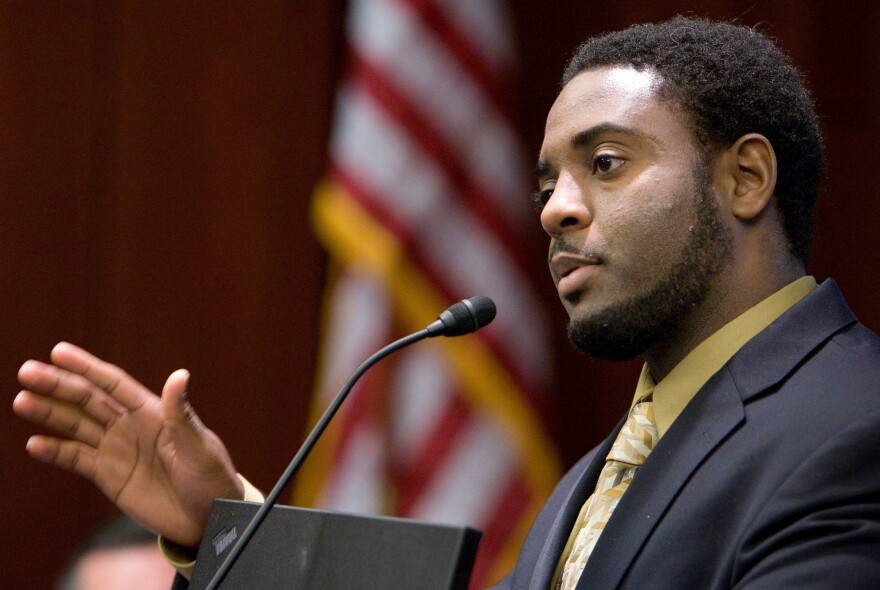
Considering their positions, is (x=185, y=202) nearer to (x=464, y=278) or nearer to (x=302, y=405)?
(x=302, y=405)

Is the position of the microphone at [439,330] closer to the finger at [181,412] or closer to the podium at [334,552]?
the podium at [334,552]

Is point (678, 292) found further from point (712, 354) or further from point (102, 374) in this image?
point (102, 374)

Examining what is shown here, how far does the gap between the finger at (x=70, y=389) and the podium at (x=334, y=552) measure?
0.32m

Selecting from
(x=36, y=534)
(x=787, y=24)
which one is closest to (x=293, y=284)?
(x=36, y=534)

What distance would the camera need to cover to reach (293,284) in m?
3.31

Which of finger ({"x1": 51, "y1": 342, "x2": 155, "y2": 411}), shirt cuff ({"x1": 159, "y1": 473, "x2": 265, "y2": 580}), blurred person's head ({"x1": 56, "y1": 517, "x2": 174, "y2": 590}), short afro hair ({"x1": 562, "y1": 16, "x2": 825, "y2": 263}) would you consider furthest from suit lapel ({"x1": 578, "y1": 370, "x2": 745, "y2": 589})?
blurred person's head ({"x1": 56, "y1": 517, "x2": 174, "y2": 590})

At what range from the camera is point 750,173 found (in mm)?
1787

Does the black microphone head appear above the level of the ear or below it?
below

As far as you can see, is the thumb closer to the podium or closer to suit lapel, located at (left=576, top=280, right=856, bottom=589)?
the podium

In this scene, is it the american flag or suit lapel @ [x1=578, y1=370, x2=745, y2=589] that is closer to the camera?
suit lapel @ [x1=578, y1=370, x2=745, y2=589]

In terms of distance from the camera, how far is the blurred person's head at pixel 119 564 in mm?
2594

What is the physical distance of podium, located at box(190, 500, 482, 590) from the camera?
3.77 feet

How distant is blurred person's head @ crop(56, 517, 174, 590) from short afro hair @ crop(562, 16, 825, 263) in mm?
1525

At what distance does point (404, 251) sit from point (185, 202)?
84 centimetres
